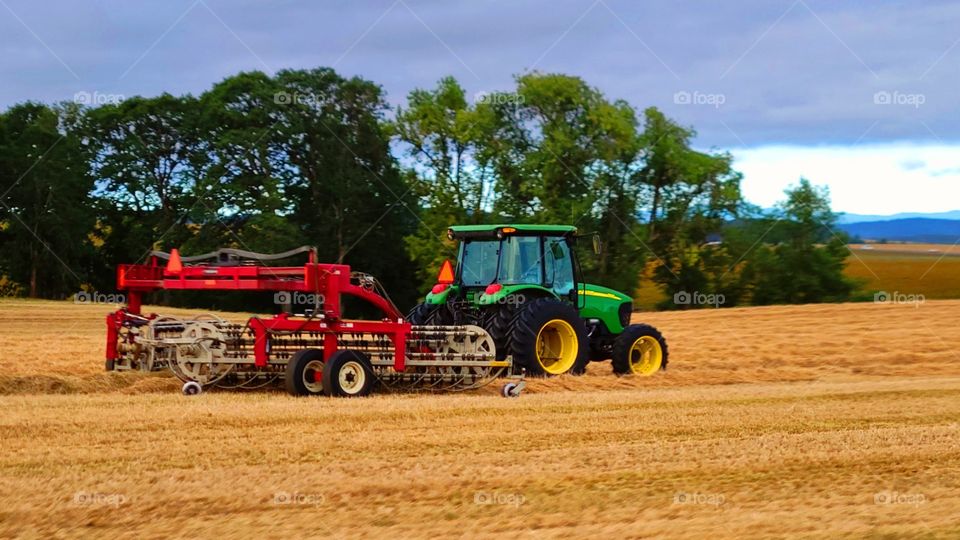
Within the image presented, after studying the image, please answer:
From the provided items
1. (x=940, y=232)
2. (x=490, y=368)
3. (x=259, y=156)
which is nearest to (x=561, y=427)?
(x=490, y=368)

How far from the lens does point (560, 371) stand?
46.5 ft

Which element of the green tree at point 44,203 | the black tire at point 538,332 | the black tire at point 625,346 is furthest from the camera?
the green tree at point 44,203

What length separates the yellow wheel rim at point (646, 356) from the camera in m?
15.3

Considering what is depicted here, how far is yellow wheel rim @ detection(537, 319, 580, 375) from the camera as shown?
14.1 metres

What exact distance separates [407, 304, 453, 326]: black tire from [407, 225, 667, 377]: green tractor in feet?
0.04

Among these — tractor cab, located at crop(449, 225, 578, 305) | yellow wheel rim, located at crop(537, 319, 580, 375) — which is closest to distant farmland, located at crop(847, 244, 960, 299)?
tractor cab, located at crop(449, 225, 578, 305)

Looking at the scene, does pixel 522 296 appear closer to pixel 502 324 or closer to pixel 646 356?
pixel 502 324

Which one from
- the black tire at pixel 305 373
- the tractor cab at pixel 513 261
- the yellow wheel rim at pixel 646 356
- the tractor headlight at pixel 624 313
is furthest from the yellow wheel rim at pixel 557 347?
the black tire at pixel 305 373

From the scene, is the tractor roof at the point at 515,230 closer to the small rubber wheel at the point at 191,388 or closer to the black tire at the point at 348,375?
the black tire at the point at 348,375

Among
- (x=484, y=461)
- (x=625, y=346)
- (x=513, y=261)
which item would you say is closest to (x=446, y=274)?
(x=513, y=261)

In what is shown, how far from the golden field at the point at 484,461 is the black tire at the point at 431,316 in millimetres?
1640

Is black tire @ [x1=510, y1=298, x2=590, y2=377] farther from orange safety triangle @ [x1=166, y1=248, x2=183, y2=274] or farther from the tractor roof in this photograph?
orange safety triangle @ [x1=166, y1=248, x2=183, y2=274]

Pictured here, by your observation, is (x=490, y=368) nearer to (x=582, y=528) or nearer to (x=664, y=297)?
(x=582, y=528)

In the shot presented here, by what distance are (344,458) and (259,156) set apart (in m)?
30.1
